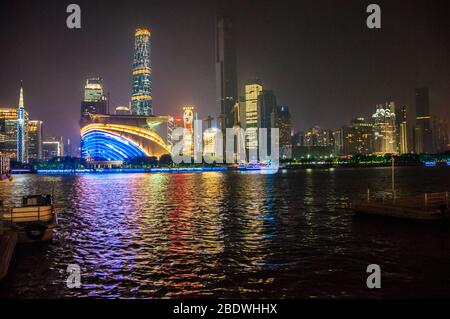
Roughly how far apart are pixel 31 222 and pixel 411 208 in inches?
947

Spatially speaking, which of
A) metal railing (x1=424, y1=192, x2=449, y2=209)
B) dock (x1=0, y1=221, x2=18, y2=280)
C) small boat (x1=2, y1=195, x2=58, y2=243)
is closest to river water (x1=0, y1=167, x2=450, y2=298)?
dock (x1=0, y1=221, x2=18, y2=280)

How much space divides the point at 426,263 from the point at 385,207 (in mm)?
12769

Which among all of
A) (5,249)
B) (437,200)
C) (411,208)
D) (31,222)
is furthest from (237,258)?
(437,200)

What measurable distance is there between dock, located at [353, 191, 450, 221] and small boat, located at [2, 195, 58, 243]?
21295 mm

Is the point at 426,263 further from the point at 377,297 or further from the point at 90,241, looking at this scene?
the point at 90,241

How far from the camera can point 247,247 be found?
2122cm

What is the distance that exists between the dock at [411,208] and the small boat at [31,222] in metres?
21.3

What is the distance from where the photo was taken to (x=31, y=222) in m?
22.9

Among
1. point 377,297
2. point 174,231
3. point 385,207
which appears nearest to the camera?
point 377,297

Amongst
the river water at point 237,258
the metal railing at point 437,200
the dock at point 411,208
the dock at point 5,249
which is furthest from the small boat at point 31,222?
the metal railing at point 437,200

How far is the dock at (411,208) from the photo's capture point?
27.2 metres

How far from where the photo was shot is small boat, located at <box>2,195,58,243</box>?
72.9ft
